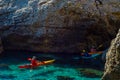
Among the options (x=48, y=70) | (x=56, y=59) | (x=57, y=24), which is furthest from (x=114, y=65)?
(x=57, y=24)

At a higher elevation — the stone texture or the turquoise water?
the stone texture

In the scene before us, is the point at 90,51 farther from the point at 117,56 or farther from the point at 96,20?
the point at 117,56

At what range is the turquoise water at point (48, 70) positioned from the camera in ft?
64.8

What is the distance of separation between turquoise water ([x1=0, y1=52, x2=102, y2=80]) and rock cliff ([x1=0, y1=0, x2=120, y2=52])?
5.24ft

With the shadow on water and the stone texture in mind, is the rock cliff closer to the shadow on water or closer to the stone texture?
the shadow on water

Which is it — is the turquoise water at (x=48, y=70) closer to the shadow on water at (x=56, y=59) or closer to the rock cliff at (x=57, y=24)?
the shadow on water at (x=56, y=59)

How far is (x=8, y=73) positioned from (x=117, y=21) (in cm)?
1011

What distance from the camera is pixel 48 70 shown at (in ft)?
71.8

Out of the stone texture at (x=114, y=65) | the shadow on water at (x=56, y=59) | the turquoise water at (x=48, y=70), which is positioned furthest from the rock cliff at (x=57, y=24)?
the stone texture at (x=114, y=65)

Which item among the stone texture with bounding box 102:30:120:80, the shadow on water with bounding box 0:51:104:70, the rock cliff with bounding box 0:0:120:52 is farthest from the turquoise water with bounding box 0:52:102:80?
the stone texture with bounding box 102:30:120:80

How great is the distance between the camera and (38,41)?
1053 inches

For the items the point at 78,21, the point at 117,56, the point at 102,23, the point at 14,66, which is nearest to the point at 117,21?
the point at 102,23

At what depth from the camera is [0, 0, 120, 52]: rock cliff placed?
24.7 m

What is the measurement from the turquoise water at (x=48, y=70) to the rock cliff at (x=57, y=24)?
5.24 feet
